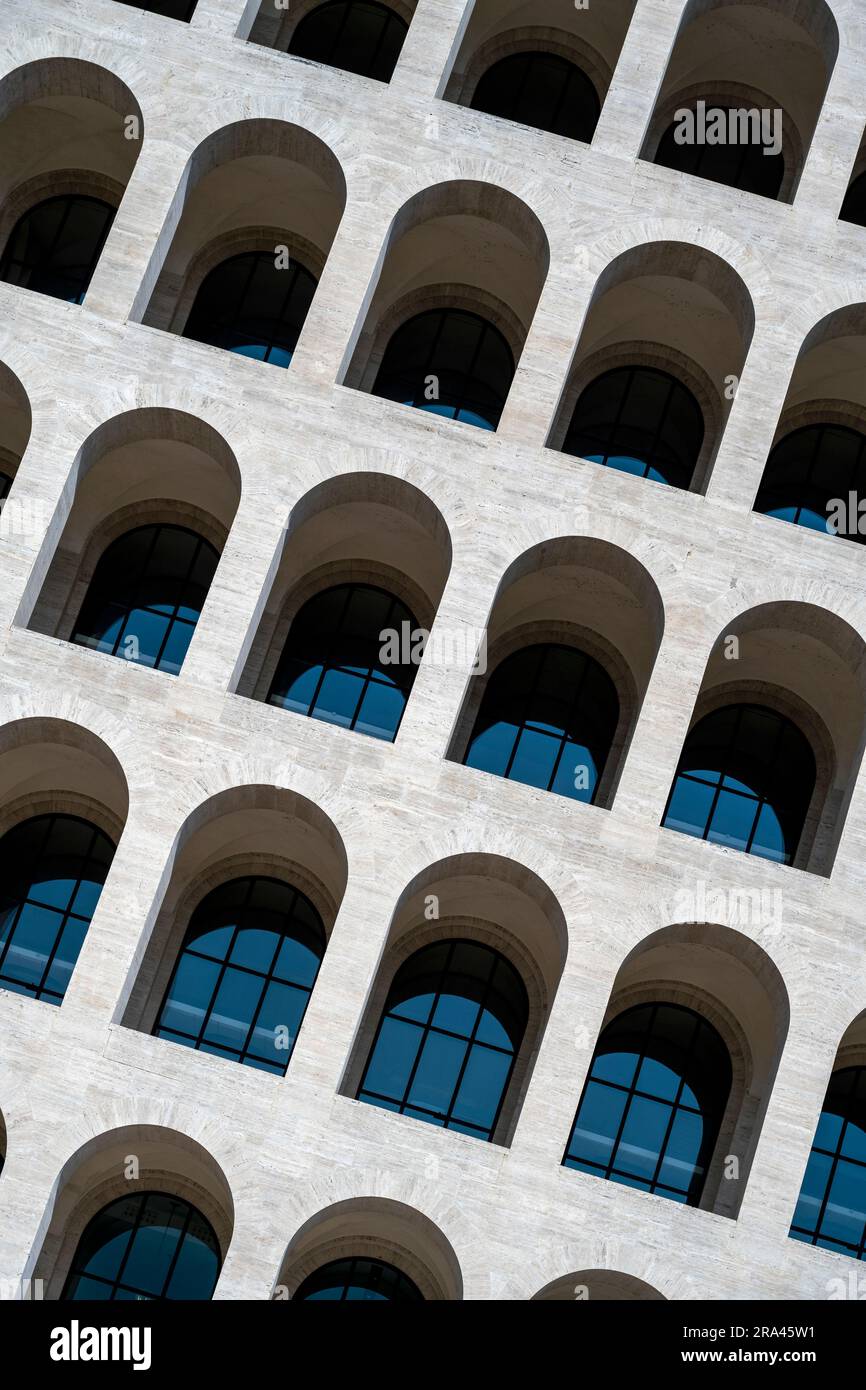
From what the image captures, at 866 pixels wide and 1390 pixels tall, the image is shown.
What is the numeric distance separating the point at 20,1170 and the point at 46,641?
590cm

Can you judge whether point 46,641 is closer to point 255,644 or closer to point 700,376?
point 255,644

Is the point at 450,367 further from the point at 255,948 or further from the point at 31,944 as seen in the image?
the point at 31,944

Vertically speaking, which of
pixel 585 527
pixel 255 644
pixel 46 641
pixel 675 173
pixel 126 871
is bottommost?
pixel 126 871

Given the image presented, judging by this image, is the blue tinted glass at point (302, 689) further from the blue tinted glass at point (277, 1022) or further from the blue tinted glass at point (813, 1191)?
the blue tinted glass at point (813, 1191)

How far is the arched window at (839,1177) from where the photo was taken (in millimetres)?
23547

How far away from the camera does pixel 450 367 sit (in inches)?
1021

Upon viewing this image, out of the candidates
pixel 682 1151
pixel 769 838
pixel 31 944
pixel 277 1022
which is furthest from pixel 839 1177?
pixel 31 944

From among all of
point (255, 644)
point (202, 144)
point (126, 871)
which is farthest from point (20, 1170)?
point (202, 144)

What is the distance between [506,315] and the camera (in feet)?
84.7

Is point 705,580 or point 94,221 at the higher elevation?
point 94,221

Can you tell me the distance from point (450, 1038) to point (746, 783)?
5174 millimetres

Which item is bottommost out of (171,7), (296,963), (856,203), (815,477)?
(296,963)

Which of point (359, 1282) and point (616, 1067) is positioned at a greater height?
point (616, 1067)

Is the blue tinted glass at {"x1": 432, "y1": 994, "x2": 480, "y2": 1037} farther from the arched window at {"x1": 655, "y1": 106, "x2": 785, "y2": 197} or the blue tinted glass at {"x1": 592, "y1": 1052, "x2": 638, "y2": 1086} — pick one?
the arched window at {"x1": 655, "y1": 106, "x2": 785, "y2": 197}
